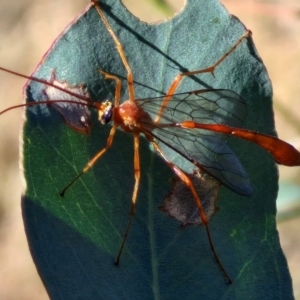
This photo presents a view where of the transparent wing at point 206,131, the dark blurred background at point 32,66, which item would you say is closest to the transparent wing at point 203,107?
the transparent wing at point 206,131

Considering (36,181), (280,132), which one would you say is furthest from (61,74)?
(280,132)

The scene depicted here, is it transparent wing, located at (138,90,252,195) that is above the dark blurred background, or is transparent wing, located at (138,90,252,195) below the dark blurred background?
below

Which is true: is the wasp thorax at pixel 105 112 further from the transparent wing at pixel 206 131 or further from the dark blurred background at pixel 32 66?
the dark blurred background at pixel 32 66

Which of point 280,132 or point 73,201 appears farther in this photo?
point 280,132

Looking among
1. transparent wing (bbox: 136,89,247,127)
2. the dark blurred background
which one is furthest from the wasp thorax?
the dark blurred background

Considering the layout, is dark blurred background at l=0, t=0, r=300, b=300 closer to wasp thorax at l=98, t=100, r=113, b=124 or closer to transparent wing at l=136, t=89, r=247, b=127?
transparent wing at l=136, t=89, r=247, b=127

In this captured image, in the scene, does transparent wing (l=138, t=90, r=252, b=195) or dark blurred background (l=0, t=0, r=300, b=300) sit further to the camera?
dark blurred background (l=0, t=0, r=300, b=300)

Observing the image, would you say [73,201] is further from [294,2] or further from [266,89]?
[294,2]
